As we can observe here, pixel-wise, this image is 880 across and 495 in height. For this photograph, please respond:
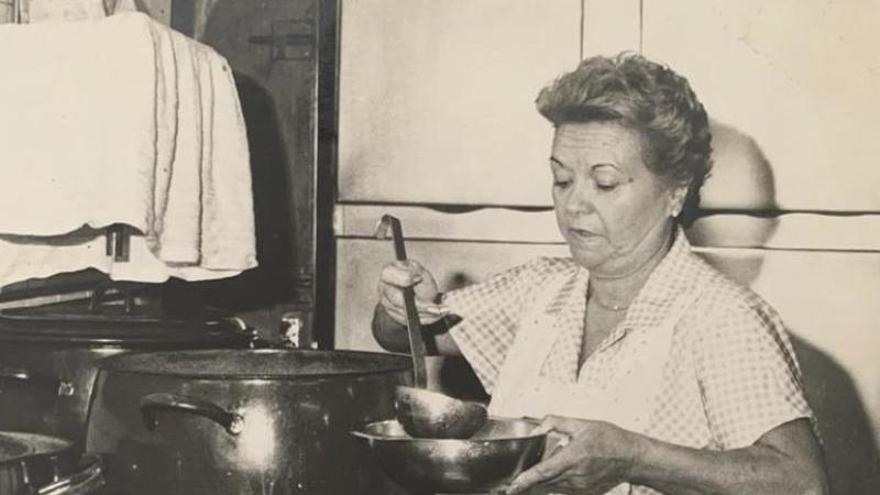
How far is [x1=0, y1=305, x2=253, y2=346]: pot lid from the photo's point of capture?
4.86 feet

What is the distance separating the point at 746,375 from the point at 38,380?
3.16 feet

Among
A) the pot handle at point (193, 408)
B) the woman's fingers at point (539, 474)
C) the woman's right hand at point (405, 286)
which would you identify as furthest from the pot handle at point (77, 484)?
the woman's right hand at point (405, 286)

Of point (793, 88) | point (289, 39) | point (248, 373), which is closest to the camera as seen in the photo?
point (248, 373)

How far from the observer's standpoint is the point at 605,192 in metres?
1.66

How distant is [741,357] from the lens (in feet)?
4.98

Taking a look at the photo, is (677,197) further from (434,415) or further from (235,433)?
(235,433)

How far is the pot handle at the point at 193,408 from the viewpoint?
120 centimetres

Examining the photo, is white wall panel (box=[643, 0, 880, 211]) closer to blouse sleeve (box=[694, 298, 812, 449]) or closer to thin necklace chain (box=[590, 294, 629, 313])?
thin necklace chain (box=[590, 294, 629, 313])

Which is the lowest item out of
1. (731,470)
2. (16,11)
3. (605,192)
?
(731,470)

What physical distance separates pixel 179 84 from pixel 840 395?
151cm

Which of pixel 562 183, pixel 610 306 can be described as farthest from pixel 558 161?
pixel 610 306

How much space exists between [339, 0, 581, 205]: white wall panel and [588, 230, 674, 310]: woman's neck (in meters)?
0.70

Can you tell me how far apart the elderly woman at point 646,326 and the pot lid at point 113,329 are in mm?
283

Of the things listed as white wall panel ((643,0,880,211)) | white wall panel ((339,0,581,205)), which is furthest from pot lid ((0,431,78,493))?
white wall panel ((643,0,880,211))
